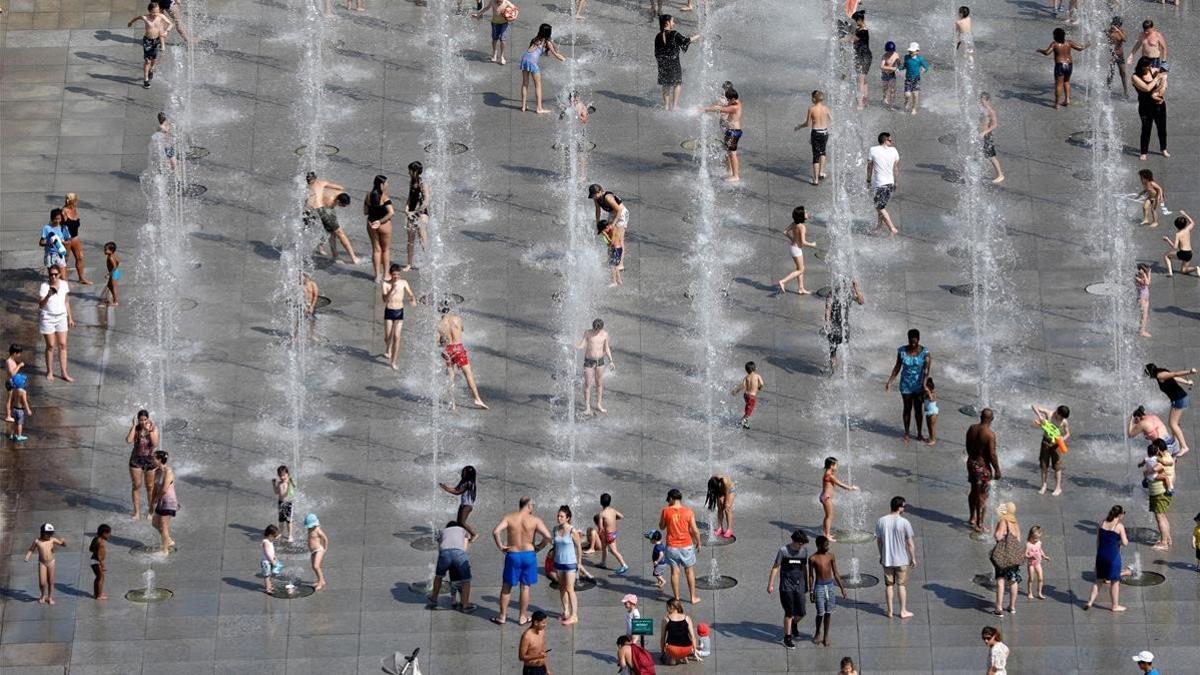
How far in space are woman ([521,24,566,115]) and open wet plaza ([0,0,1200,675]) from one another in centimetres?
7

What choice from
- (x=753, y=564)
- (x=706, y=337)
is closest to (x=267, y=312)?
(x=706, y=337)

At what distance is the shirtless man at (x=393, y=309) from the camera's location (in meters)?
47.3

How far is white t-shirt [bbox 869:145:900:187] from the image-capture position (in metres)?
50.5

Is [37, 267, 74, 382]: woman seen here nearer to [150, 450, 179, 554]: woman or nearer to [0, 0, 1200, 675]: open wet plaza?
[0, 0, 1200, 675]: open wet plaza

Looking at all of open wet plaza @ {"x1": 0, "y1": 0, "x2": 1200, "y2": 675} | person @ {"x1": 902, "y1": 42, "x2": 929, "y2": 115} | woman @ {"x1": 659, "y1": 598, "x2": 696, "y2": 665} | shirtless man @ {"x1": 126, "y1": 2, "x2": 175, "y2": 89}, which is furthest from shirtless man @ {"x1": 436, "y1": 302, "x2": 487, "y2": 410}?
shirtless man @ {"x1": 126, "y1": 2, "x2": 175, "y2": 89}

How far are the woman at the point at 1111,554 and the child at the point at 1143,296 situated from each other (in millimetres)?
6173

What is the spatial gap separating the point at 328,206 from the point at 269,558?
878 centimetres

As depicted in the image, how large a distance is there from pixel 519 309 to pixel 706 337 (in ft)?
9.53

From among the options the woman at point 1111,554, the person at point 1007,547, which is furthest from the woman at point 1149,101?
the person at point 1007,547

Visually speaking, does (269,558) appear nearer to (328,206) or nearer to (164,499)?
(164,499)

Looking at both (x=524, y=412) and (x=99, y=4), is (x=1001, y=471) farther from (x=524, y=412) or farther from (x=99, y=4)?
(x=99, y=4)

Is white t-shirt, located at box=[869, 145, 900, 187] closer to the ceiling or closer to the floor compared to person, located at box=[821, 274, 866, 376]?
closer to the ceiling

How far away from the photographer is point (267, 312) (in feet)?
161

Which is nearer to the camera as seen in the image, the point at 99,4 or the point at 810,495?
the point at 810,495
